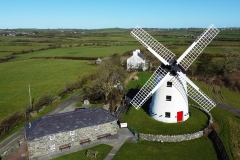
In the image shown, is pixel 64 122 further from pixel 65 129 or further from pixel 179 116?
pixel 179 116

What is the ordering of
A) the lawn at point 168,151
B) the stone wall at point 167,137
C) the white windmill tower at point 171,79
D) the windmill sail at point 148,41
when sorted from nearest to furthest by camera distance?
the lawn at point 168,151
the stone wall at point 167,137
the white windmill tower at point 171,79
the windmill sail at point 148,41

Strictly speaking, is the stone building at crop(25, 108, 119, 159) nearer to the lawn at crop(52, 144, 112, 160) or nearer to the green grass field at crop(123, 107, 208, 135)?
the lawn at crop(52, 144, 112, 160)

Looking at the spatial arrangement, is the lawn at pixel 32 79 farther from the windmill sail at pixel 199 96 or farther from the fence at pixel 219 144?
the fence at pixel 219 144

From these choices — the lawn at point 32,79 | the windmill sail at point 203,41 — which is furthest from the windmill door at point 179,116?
the lawn at point 32,79

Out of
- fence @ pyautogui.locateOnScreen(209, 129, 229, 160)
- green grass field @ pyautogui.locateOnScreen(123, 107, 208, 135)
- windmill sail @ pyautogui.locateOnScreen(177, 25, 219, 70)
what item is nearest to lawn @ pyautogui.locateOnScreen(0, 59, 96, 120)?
green grass field @ pyautogui.locateOnScreen(123, 107, 208, 135)

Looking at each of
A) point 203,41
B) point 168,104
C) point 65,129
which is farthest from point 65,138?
point 203,41

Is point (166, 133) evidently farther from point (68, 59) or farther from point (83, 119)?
point (68, 59)
